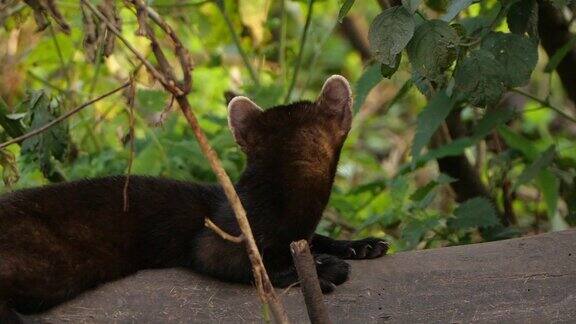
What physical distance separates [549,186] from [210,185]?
165cm

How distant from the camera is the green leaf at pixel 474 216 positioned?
182 inches

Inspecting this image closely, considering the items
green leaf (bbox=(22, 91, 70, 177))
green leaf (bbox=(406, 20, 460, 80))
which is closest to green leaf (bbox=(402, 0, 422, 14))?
green leaf (bbox=(406, 20, 460, 80))

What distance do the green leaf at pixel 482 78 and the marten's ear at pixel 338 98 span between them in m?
0.39

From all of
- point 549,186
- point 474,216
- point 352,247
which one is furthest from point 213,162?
point 549,186

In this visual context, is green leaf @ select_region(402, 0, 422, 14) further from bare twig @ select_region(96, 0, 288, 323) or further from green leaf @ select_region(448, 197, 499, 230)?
green leaf @ select_region(448, 197, 499, 230)

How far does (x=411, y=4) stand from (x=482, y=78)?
1.49 ft

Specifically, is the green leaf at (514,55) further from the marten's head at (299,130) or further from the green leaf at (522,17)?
the marten's head at (299,130)

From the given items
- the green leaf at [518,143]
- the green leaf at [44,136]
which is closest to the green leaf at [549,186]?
the green leaf at [518,143]

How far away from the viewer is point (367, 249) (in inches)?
150

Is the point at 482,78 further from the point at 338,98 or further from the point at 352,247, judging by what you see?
the point at 352,247

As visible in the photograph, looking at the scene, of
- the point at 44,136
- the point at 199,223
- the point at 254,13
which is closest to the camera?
the point at 199,223

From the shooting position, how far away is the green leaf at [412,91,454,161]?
4527 millimetres

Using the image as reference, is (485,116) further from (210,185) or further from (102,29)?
(102,29)

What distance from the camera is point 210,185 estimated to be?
166 inches
